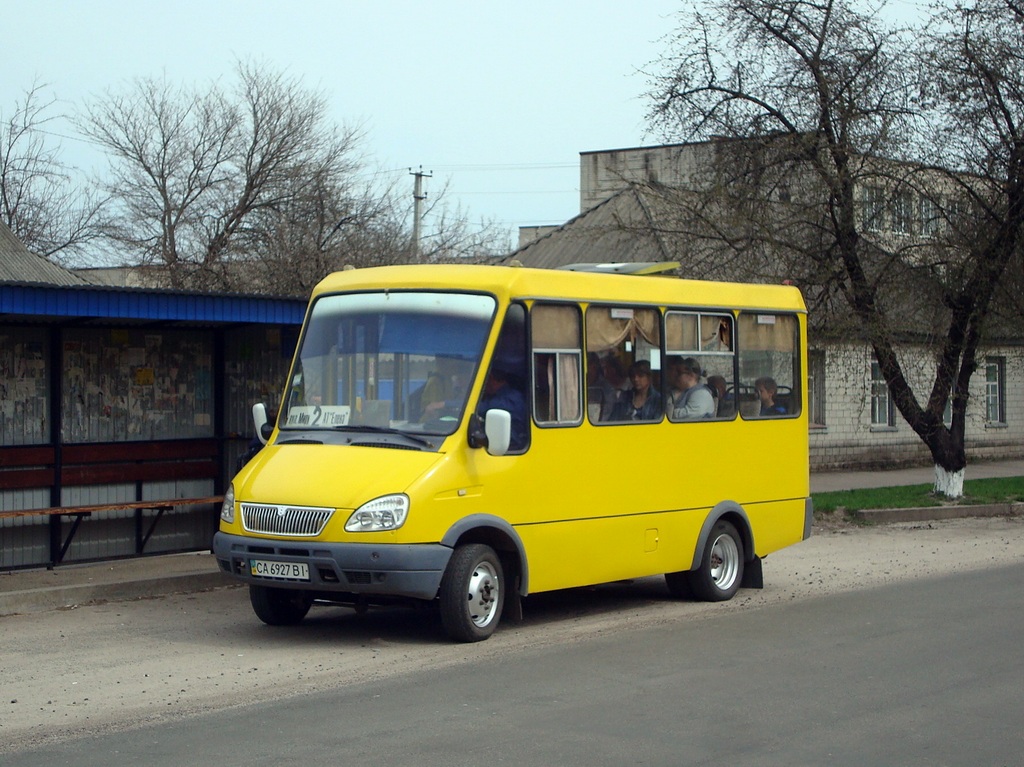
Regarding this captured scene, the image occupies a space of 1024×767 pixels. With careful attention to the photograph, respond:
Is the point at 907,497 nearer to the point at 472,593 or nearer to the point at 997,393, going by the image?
the point at 472,593

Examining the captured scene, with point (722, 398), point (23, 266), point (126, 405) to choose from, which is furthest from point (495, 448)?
point (23, 266)

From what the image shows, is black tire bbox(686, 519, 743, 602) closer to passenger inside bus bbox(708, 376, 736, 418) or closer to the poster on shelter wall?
passenger inside bus bbox(708, 376, 736, 418)

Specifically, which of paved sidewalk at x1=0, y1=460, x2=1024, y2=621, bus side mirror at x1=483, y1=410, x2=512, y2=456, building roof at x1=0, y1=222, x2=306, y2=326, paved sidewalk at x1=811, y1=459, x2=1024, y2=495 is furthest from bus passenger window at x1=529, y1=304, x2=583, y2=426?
paved sidewalk at x1=811, y1=459, x2=1024, y2=495

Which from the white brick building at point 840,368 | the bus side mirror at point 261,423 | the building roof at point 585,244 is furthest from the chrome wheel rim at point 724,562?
the building roof at point 585,244

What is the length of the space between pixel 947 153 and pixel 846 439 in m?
11.7

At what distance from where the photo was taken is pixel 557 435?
A: 10.4 m

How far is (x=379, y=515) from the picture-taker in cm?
916

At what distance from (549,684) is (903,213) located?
14.7 metres

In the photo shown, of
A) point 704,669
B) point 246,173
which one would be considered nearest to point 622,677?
point 704,669

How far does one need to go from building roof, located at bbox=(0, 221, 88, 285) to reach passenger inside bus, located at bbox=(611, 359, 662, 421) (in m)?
18.5

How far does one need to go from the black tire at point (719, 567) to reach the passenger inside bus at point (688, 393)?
103cm

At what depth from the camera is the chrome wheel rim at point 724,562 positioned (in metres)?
12.0

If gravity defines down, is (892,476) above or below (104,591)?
below

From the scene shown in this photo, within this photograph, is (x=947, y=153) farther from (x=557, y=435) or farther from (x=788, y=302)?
(x=557, y=435)
